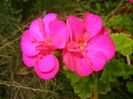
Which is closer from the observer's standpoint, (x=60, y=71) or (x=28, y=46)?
(x=28, y=46)

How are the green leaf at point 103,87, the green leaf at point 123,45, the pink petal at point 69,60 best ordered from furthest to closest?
the green leaf at point 103,87, the green leaf at point 123,45, the pink petal at point 69,60

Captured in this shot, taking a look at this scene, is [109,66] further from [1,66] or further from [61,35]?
[1,66]

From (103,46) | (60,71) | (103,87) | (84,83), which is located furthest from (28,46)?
(60,71)

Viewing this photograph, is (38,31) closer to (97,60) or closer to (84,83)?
(97,60)

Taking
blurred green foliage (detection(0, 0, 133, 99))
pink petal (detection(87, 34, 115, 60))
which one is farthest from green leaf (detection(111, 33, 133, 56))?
pink petal (detection(87, 34, 115, 60))

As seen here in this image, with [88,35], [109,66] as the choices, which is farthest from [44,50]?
[109,66]

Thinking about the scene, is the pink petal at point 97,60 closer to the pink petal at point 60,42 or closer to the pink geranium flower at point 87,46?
the pink geranium flower at point 87,46

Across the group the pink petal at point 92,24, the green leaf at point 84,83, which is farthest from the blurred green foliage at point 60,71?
the pink petal at point 92,24
